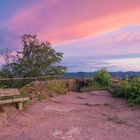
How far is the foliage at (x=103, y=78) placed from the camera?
16531 mm

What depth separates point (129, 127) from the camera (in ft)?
28.8

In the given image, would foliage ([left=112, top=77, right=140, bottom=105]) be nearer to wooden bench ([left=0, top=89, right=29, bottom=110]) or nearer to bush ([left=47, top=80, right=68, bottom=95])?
bush ([left=47, top=80, right=68, bottom=95])

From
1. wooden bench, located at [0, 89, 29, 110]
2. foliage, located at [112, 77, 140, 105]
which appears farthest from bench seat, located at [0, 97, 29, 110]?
foliage, located at [112, 77, 140, 105]

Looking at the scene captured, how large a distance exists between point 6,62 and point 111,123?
13.0m

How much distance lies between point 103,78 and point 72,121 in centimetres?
770

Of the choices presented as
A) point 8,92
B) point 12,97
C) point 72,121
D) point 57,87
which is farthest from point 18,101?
point 57,87

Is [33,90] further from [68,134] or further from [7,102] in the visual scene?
[68,134]

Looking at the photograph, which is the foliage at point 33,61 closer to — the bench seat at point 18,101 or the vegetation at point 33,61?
the vegetation at point 33,61

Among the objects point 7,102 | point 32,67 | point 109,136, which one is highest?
point 32,67

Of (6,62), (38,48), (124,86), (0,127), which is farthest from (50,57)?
(0,127)

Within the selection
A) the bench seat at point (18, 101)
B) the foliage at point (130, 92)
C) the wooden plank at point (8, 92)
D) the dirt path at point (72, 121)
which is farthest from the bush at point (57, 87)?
the bench seat at point (18, 101)

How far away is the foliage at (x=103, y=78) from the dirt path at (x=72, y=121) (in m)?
4.17

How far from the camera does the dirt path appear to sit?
798cm

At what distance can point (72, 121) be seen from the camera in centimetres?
916
